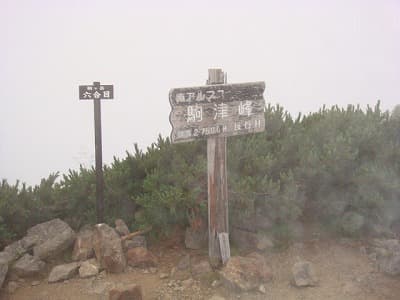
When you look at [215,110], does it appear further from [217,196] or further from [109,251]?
[109,251]

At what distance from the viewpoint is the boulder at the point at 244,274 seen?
4961mm

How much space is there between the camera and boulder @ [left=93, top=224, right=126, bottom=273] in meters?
5.39

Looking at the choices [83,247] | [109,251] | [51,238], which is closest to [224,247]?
[109,251]

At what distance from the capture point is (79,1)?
1795 inches

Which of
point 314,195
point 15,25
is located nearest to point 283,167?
point 314,195

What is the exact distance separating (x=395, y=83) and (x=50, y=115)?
23.4 meters

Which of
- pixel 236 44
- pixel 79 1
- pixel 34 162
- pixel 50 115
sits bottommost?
pixel 34 162

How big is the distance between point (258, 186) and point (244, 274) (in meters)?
1.15

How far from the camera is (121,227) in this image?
233 inches

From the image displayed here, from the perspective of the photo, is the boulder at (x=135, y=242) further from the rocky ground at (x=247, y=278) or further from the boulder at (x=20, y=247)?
the boulder at (x=20, y=247)

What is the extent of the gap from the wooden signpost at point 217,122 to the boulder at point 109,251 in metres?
1.00

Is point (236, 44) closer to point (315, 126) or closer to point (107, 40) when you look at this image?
point (107, 40)

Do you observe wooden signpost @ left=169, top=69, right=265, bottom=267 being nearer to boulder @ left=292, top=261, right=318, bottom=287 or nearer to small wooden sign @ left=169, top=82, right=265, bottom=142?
small wooden sign @ left=169, top=82, right=265, bottom=142

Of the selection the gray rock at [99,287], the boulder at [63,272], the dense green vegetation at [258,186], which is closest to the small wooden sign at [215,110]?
the dense green vegetation at [258,186]
